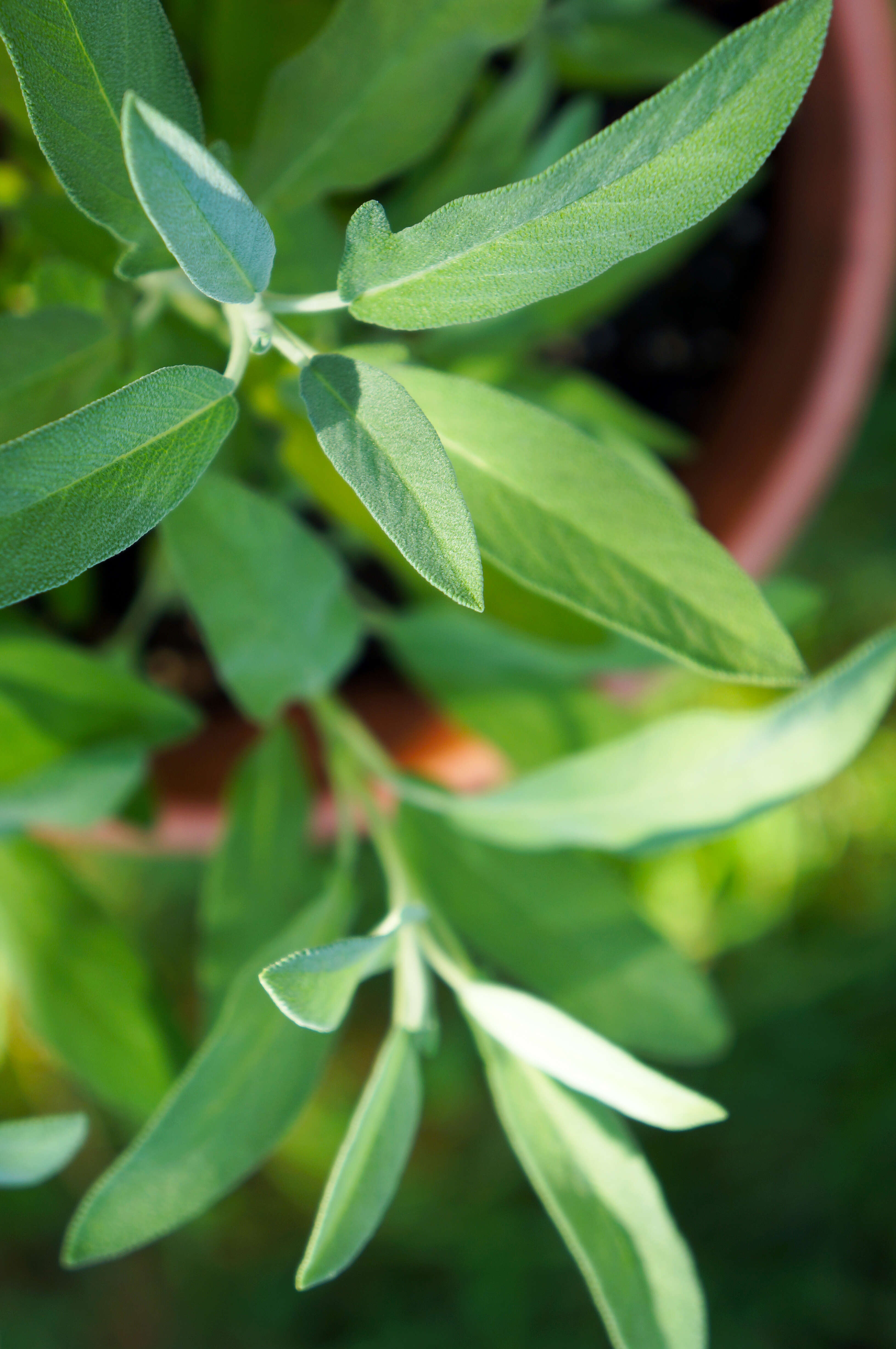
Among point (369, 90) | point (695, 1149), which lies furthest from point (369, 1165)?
point (695, 1149)

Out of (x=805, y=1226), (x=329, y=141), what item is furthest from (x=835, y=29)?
(x=805, y=1226)

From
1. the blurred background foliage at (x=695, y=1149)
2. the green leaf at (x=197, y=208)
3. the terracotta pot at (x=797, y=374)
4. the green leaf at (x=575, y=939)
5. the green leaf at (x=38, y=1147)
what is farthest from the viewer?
the blurred background foliage at (x=695, y=1149)

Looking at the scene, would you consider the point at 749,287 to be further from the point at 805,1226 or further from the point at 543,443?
the point at 805,1226

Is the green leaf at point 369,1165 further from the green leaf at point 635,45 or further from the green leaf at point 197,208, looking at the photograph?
the green leaf at point 635,45

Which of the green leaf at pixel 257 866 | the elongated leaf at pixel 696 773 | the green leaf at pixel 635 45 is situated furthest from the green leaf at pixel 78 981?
the green leaf at pixel 635 45

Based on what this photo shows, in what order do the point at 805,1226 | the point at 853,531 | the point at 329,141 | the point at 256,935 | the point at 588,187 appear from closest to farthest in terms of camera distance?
the point at 588,187 → the point at 329,141 → the point at 256,935 → the point at 853,531 → the point at 805,1226

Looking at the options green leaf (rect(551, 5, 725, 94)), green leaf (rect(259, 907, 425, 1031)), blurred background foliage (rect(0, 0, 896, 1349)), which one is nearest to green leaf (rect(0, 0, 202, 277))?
green leaf (rect(259, 907, 425, 1031))

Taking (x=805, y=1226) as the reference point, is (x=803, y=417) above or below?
above
